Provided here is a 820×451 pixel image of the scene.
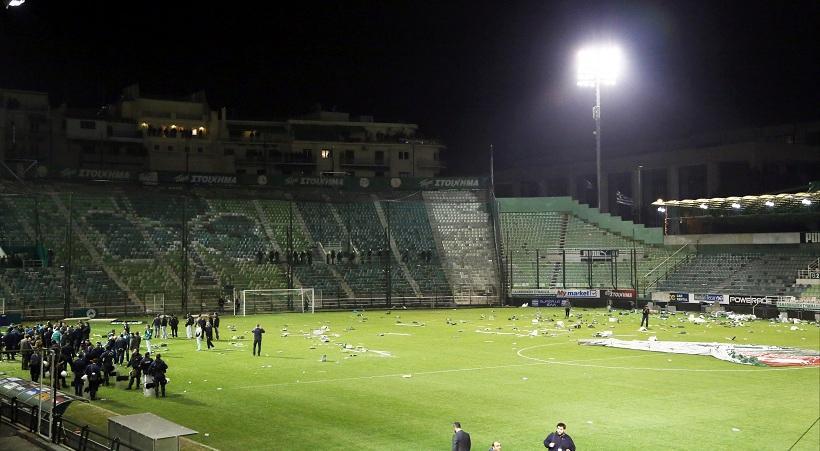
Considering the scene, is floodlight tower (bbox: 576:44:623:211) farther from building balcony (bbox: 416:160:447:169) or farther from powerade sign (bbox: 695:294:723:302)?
building balcony (bbox: 416:160:447:169)

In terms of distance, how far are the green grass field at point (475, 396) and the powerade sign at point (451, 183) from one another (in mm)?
43063

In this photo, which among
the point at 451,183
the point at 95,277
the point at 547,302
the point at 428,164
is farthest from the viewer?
the point at 428,164

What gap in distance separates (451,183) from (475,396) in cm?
6149

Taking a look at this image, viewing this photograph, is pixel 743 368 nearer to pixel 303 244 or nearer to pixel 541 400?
pixel 541 400

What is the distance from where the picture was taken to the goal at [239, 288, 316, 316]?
214 ft

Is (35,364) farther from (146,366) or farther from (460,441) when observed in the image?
(460,441)

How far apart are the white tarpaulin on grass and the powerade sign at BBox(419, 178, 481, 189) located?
45.9 m

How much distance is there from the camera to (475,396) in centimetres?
2566

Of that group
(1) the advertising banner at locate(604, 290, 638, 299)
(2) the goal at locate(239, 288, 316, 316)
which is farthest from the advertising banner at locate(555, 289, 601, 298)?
(2) the goal at locate(239, 288, 316, 316)

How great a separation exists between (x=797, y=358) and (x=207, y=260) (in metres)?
49.9

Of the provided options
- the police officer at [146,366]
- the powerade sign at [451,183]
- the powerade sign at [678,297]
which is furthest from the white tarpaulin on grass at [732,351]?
the powerade sign at [451,183]

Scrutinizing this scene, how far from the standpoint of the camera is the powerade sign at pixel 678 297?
2517 inches

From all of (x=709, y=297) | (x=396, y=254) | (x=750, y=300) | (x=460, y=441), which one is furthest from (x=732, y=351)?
(x=396, y=254)

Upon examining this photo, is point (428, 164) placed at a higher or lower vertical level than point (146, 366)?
higher
